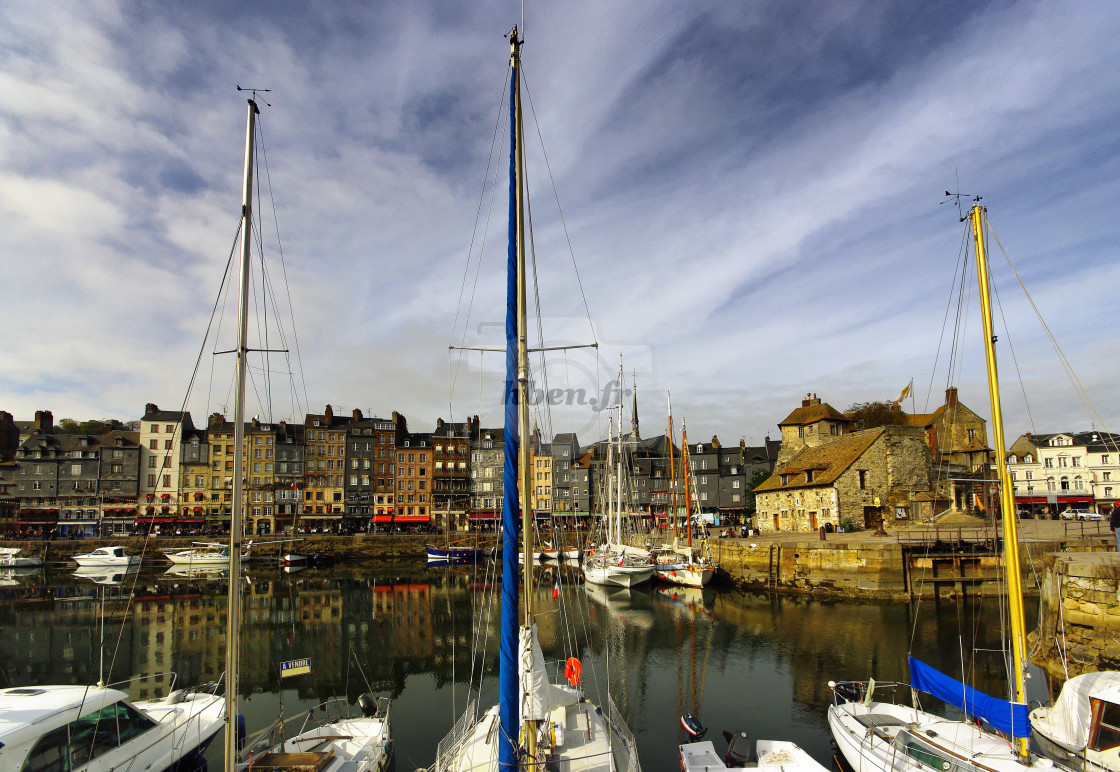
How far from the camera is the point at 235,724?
372 inches

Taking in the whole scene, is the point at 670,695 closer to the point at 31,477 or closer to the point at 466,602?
the point at 466,602

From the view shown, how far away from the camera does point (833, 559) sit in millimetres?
37562

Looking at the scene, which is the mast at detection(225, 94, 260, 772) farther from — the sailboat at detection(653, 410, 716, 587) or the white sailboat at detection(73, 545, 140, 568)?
the white sailboat at detection(73, 545, 140, 568)

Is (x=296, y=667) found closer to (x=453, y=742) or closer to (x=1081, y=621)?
(x=453, y=742)

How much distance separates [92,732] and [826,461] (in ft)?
170

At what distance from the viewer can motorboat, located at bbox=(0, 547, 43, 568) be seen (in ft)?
204

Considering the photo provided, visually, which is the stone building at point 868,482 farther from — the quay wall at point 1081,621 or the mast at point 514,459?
the mast at point 514,459

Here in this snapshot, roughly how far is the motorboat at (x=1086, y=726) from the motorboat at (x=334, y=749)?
13.4 metres

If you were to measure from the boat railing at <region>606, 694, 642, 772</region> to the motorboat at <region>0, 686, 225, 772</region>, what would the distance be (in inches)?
347

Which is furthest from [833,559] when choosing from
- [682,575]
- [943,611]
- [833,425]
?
[833,425]

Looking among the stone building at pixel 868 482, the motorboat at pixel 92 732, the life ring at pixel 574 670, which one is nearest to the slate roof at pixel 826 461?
the stone building at pixel 868 482

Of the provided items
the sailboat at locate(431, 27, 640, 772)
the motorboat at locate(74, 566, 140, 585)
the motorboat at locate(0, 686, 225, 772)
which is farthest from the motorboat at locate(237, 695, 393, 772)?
the motorboat at locate(74, 566, 140, 585)

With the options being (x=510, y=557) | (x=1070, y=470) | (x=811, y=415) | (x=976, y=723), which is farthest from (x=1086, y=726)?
(x=1070, y=470)

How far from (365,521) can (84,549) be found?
3119cm
